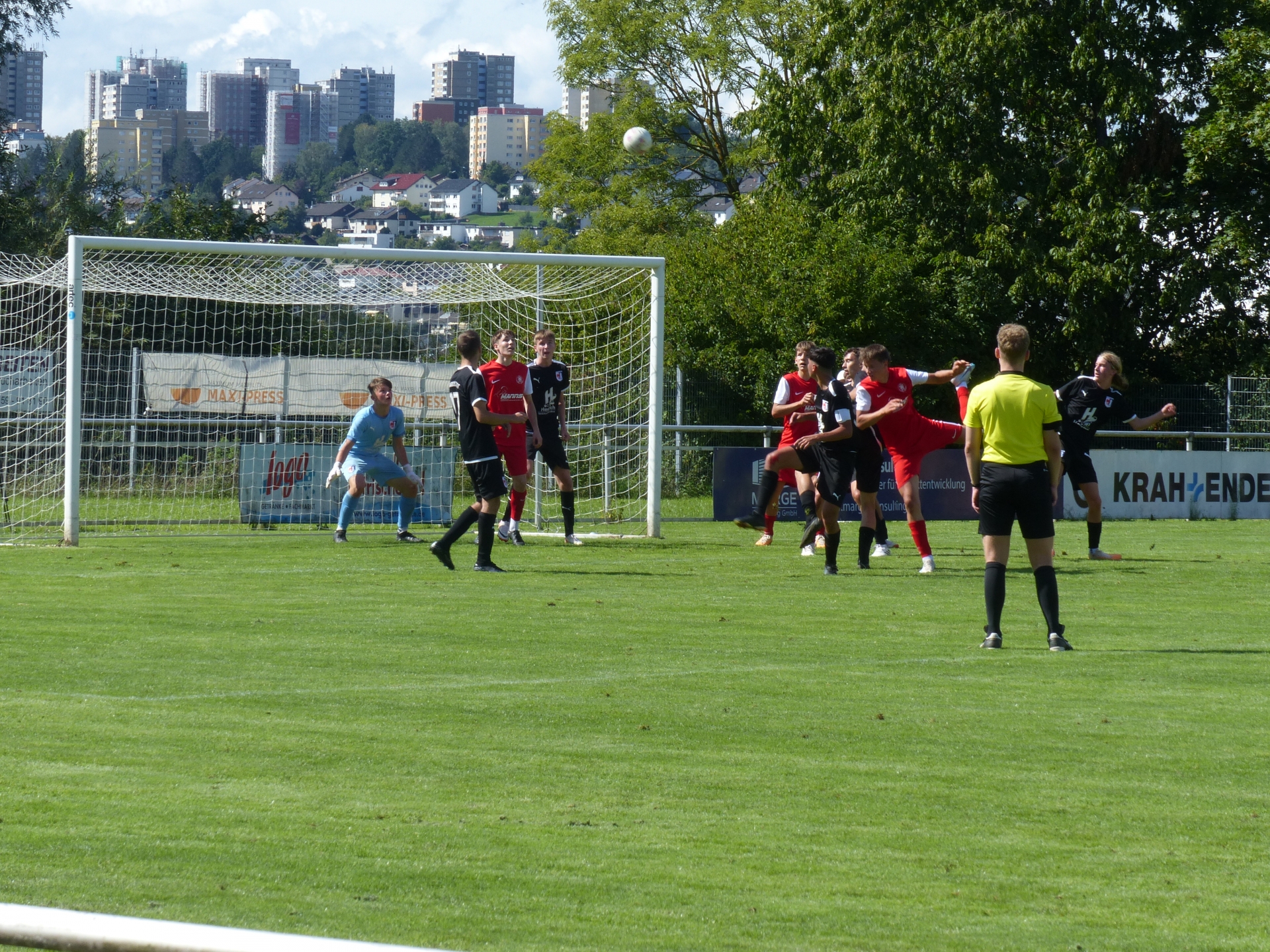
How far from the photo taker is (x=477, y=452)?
13711mm

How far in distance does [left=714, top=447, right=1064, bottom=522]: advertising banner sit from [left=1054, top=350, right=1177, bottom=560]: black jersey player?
5.51m

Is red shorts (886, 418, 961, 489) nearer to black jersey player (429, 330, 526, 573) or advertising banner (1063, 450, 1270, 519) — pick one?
black jersey player (429, 330, 526, 573)

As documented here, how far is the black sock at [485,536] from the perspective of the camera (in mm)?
13516

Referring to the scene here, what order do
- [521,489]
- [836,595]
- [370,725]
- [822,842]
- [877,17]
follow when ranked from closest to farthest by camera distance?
[822,842] < [370,725] < [836,595] < [521,489] < [877,17]

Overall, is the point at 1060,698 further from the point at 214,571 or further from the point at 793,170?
the point at 793,170

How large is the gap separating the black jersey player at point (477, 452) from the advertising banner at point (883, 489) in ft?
28.7

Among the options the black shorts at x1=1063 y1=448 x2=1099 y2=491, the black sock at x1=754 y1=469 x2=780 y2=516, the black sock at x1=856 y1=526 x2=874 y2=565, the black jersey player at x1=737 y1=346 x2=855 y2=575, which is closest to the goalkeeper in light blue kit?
the black sock at x1=754 y1=469 x2=780 y2=516

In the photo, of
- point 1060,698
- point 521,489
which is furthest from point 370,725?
point 521,489

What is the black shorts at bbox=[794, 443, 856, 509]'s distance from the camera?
1415 cm

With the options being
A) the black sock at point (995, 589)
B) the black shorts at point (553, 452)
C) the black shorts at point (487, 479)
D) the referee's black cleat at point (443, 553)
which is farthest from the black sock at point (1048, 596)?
the black shorts at point (553, 452)

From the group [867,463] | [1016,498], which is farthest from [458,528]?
[1016,498]

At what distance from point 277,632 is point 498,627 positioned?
1328mm

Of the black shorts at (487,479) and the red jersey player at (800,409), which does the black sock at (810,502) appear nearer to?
the red jersey player at (800,409)

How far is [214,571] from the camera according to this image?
14055 millimetres
